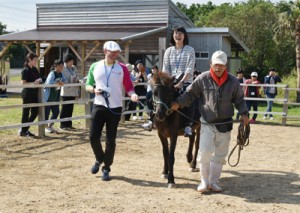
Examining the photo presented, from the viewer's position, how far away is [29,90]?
32.3 feet

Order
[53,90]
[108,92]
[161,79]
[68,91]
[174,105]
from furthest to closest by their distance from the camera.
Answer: [68,91]
[53,90]
[108,92]
[161,79]
[174,105]

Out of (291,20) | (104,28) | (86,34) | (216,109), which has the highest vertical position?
(291,20)

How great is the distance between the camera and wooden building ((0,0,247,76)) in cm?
2317

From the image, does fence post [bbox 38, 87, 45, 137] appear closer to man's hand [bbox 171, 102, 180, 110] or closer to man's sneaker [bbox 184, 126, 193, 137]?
man's sneaker [bbox 184, 126, 193, 137]

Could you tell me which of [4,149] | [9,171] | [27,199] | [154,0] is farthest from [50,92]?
[154,0]

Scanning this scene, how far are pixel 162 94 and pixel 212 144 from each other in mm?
939

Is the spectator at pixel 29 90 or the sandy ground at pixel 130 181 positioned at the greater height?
the spectator at pixel 29 90

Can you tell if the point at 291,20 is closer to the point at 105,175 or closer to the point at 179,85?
the point at 179,85

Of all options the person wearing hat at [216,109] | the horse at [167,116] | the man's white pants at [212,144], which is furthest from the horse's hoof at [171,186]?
the man's white pants at [212,144]

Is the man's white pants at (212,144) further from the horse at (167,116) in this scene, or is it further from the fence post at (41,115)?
the fence post at (41,115)

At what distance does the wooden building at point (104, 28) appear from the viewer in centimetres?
2317

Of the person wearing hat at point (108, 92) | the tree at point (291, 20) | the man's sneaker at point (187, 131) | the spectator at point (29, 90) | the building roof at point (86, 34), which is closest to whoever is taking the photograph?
the person wearing hat at point (108, 92)

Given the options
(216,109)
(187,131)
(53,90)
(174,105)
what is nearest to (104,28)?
(53,90)

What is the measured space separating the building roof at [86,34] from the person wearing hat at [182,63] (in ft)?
44.4
